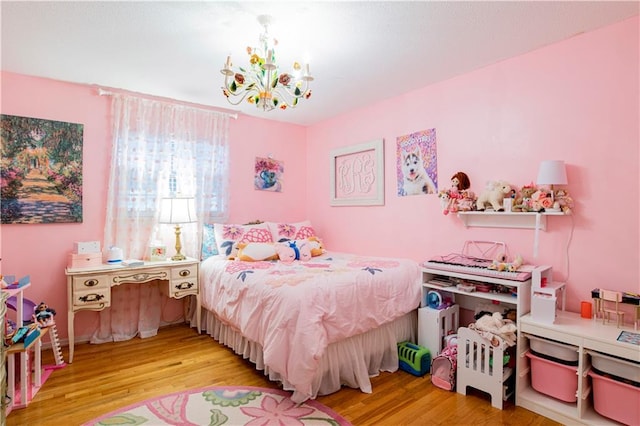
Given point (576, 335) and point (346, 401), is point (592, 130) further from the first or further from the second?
Result: point (346, 401)

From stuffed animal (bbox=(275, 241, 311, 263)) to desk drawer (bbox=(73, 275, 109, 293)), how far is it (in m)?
1.48

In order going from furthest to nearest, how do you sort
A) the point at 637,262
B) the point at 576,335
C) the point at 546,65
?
the point at 546,65
the point at 637,262
the point at 576,335

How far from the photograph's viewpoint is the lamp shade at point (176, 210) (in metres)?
3.27

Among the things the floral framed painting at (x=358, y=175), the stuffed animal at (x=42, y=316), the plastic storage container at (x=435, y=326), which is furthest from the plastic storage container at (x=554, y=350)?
the stuffed animal at (x=42, y=316)

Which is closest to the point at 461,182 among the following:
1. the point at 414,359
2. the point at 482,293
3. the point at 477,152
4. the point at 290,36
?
the point at 477,152

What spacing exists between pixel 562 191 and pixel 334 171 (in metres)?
2.41

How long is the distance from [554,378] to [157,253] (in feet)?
10.9

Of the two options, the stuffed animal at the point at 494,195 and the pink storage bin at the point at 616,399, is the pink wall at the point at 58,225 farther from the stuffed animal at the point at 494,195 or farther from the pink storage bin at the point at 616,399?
the pink storage bin at the point at 616,399

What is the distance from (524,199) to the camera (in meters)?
2.45

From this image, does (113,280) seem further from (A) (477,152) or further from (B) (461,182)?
(A) (477,152)

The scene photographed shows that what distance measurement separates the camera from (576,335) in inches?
75.7

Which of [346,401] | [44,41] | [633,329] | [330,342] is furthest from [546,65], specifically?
[44,41]

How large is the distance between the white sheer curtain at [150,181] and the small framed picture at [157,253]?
16cm

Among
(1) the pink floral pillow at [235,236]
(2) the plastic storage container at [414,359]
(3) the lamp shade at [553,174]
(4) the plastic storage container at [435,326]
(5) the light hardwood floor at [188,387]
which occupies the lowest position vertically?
(5) the light hardwood floor at [188,387]
